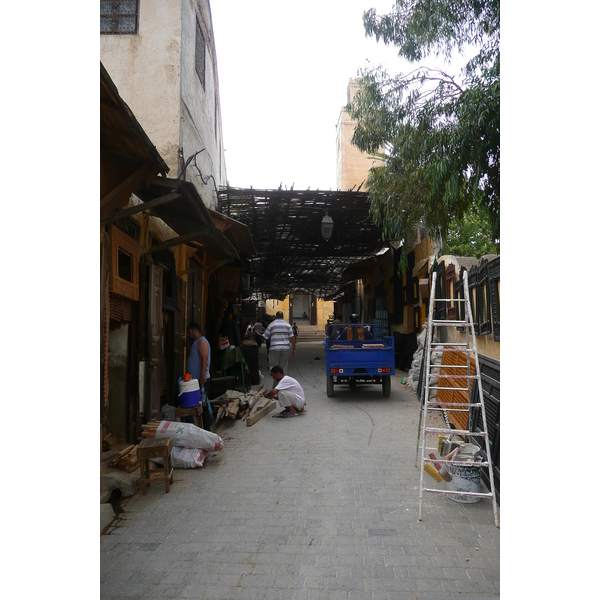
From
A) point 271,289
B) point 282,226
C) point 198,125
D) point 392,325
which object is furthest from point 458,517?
point 271,289

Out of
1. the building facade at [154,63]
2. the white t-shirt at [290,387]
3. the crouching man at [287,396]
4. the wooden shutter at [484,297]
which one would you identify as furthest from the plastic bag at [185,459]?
the building facade at [154,63]

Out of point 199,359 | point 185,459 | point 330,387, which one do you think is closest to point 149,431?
point 185,459

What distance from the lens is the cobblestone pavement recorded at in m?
3.35

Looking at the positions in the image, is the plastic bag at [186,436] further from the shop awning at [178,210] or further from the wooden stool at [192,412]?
the shop awning at [178,210]

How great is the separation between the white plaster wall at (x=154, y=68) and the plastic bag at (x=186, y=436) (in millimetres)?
4723

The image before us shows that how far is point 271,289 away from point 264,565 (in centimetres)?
3373

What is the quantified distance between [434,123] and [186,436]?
20.9 ft

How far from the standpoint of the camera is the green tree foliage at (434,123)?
6.77 metres

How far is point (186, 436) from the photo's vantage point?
20.0ft

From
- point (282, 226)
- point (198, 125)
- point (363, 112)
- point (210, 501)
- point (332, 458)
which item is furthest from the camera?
point (282, 226)

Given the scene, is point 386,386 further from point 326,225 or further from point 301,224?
point 301,224

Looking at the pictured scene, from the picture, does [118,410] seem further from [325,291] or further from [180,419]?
[325,291]

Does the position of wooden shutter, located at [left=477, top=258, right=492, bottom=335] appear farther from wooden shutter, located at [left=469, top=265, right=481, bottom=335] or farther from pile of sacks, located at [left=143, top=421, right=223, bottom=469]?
pile of sacks, located at [left=143, top=421, right=223, bottom=469]

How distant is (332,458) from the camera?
654 centimetres
